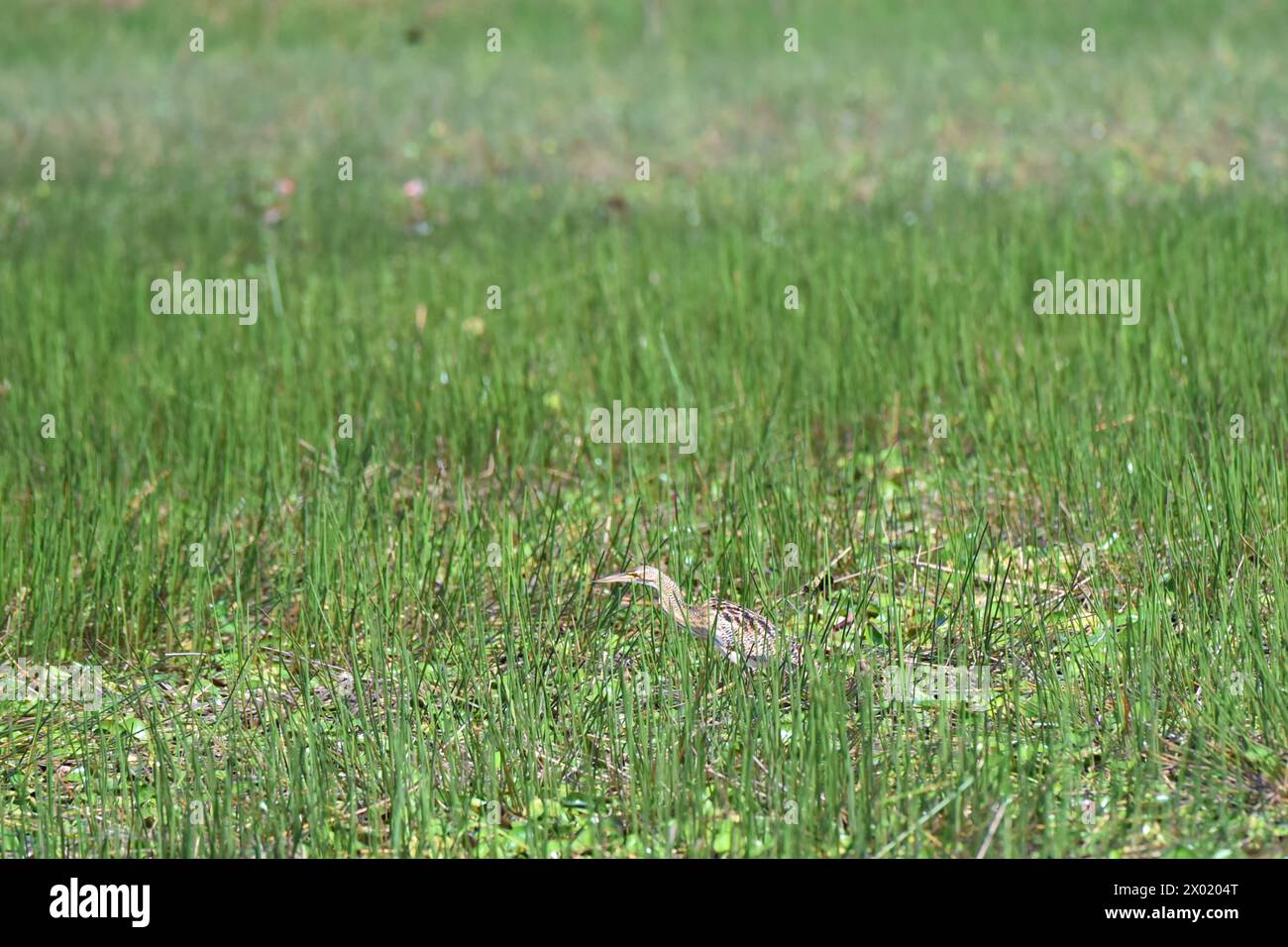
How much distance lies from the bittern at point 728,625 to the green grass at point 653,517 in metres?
0.07

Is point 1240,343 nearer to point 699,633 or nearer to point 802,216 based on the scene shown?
point 699,633

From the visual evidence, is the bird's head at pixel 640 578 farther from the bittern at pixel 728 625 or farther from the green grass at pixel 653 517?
the green grass at pixel 653 517

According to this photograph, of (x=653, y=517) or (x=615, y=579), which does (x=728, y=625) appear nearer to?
(x=615, y=579)

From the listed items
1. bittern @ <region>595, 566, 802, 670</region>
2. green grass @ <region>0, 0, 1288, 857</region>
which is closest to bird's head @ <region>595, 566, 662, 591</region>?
bittern @ <region>595, 566, 802, 670</region>

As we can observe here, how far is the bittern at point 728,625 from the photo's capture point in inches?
137

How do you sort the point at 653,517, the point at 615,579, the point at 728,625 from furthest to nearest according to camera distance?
the point at 653,517
the point at 615,579
the point at 728,625

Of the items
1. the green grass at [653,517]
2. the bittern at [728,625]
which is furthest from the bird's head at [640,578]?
the green grass at [653,517]

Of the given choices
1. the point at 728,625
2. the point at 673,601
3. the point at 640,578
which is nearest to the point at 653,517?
the point at 640,578

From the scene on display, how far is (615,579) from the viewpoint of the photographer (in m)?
3.89

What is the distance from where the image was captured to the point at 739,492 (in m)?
4.61

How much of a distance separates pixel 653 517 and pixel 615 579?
927 mm

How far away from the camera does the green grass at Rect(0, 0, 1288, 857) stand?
3021 mm

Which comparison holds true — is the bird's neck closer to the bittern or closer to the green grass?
the bittern

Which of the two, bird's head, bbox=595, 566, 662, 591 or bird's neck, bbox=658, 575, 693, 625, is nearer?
bird's neck, bbox=658, 575, 693, 625
